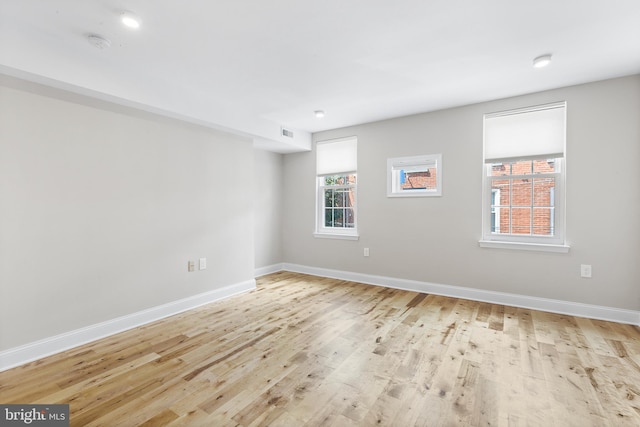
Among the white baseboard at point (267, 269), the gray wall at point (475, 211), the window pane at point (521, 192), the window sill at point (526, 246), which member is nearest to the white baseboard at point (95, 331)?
the white baseboard at point (267, 269)

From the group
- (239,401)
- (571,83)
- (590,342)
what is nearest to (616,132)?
(571,83)

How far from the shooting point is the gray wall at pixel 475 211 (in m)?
2.99

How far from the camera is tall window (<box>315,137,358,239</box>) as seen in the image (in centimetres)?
483

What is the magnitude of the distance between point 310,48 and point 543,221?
3.24 metres

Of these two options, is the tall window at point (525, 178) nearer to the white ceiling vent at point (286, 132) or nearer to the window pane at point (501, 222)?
the window pane at point (501, 222)

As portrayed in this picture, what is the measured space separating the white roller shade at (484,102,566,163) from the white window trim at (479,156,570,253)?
0.59 ft

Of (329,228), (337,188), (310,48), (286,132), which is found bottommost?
(329,228)

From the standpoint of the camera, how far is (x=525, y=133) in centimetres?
347

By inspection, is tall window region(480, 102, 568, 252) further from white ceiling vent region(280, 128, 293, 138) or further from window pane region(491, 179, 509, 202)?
Answer: white ceiling vent region(280, 128, 293, 138)

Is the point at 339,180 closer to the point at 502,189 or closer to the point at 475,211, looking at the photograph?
the point at 475,211

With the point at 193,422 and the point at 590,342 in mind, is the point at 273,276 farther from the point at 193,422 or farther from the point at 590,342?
the point at 590,342

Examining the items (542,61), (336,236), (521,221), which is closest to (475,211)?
(521,221)

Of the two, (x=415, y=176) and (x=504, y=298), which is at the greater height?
(x=415, y=176)

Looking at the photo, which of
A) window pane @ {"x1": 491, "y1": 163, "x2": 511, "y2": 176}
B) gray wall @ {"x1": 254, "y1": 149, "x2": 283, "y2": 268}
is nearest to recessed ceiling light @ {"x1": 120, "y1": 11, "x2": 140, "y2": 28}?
gray wall @ {"x1": 254, "y1": 149, "x2": 283, "y2": 268}
